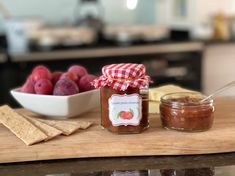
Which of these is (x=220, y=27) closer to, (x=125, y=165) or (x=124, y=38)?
(x=124, y=38)

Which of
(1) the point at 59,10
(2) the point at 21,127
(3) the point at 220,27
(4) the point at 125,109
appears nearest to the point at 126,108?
(4) the point at 125,109

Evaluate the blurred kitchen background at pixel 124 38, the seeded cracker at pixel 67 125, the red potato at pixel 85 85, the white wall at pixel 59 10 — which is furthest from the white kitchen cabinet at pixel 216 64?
the seeded cracker at pixel 67 125

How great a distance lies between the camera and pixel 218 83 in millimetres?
3123

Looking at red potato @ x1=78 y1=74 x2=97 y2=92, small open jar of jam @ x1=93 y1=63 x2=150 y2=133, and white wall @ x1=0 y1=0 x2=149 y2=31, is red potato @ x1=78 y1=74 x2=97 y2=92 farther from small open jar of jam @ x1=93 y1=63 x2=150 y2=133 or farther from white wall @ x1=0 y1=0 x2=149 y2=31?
white wall @ x1=0 y1=0 x2=149 y2=31

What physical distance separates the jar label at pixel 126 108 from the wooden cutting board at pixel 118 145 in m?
0.04

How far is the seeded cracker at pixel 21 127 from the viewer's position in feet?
3.35

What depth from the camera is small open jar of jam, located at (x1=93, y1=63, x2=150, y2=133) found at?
3.39 ft

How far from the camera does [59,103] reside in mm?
1178

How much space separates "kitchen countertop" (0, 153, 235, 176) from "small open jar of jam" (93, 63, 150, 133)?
0.09 m

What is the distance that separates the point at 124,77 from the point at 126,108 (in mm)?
71

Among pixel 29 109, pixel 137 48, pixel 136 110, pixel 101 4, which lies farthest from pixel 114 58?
pixel 136 110

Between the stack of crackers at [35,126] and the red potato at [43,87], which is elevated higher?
the red potato at [43,87]

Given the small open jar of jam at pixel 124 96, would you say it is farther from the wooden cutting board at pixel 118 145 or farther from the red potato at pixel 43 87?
the red potato at pixel 43 87

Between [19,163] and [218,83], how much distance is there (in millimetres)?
2330
